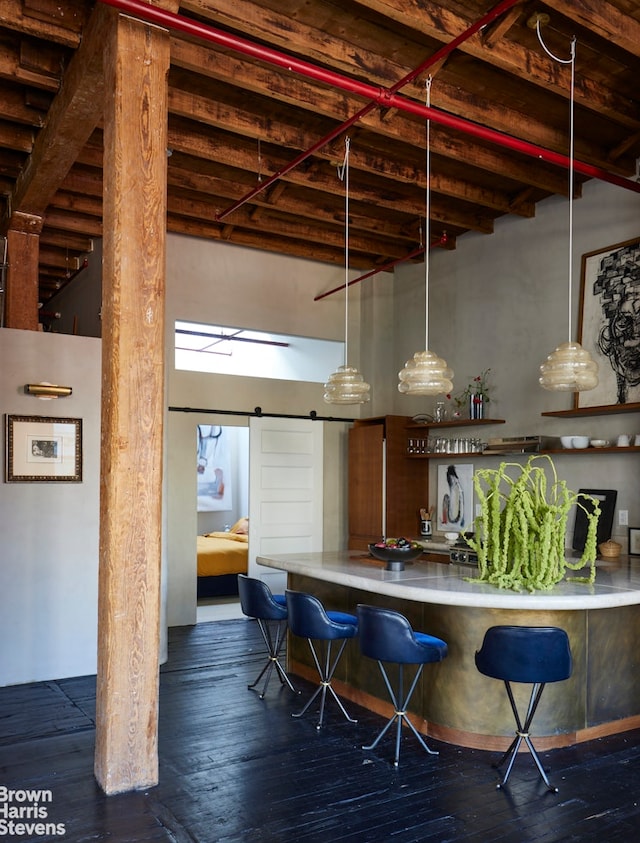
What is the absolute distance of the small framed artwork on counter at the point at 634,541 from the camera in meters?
6.05

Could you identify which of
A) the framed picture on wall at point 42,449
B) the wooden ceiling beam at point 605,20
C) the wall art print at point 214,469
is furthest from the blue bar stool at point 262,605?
the wall art print at point 214,469

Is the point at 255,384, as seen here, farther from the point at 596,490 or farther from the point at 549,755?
the point at 549,755

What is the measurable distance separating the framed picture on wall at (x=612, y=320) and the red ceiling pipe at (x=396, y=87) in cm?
261

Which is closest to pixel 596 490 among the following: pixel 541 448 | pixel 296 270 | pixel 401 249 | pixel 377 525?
pixel 541 448

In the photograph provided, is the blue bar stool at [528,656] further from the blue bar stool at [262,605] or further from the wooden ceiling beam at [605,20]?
the wooden ceiling beam at [605,20]

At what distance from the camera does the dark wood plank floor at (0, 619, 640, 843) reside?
3.28 m

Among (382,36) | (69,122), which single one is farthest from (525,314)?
(69,122)

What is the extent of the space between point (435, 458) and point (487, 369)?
47.3 inches

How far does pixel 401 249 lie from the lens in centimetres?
865

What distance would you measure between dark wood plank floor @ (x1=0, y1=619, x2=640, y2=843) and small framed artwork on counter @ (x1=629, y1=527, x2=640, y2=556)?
1.88 metres

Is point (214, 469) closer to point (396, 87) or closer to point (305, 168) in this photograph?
point (305, 168)

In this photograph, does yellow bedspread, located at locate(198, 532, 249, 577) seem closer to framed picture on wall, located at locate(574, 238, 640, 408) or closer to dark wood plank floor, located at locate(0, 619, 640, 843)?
dark wood plank floor, located at locate(0, 619, 640, 843)

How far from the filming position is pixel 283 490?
8.59 meters

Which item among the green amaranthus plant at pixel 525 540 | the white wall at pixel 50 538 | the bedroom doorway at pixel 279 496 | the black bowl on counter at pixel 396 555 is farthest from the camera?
the bedroom doorway at pixel 279 496
